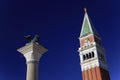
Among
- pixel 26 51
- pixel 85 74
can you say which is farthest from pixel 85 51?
pixel 26 51

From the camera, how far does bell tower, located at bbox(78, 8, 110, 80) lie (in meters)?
54.9

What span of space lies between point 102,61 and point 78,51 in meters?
6.12

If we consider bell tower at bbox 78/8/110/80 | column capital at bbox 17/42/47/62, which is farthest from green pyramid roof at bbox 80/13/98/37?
column capital at bbox 17/42/47/62

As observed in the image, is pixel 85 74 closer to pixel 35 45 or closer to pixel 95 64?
pixel 95 64

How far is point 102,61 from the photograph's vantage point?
58.0 meters

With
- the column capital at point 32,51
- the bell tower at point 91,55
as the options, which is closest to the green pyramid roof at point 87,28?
the bell tower at point 91,55

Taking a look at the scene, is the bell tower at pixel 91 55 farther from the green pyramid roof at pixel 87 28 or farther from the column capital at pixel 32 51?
the column capital at pixel 32 51

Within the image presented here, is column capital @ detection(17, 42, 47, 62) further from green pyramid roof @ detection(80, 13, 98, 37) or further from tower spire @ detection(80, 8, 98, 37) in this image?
green pyramid roof @ detection(80, 13, 98, 37)

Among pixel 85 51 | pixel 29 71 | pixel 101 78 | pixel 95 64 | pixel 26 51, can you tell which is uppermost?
pixel 85 51

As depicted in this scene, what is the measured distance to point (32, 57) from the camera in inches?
433

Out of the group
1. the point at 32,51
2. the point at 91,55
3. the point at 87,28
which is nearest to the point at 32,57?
the point at 32,51

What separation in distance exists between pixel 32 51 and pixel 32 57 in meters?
0.27

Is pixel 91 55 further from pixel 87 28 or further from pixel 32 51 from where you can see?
pixel 32 51

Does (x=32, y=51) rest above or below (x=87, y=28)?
Result: below
